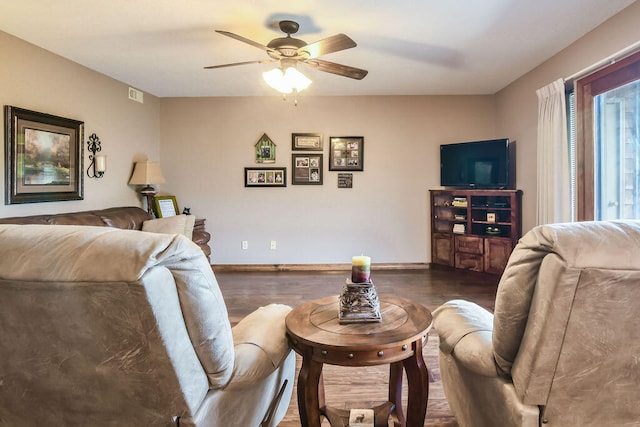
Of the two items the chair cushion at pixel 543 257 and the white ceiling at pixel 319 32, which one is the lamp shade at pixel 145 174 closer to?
the white ceiling at pixel 319 32

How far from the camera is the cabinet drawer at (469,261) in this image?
4555 mm

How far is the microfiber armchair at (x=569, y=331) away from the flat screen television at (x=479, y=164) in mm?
3761

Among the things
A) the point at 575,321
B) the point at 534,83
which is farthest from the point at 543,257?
the point at 534,83

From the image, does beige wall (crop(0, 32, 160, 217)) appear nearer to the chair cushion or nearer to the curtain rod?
the chair cushion

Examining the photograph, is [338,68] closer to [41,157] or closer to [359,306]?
[359,306]

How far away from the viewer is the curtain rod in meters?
2.68

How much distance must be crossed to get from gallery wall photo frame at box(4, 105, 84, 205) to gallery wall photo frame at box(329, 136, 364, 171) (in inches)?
118

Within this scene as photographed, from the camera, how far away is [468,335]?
1.34 metres

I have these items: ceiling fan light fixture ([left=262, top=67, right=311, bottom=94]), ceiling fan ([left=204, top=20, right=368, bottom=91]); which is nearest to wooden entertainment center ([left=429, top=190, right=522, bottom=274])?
ceiling fan ([left=204, top=20, right=368, bottom=91])

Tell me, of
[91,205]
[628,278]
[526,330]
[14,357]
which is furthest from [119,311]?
[91,205]

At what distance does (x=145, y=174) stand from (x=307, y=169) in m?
2.12

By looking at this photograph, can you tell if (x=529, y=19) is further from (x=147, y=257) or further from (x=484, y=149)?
(x=147, y=257)

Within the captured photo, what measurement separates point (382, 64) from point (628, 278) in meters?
3.37

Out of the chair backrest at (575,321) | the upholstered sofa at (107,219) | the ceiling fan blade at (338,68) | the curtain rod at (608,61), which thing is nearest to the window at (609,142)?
the curtain rod at (608,61)
